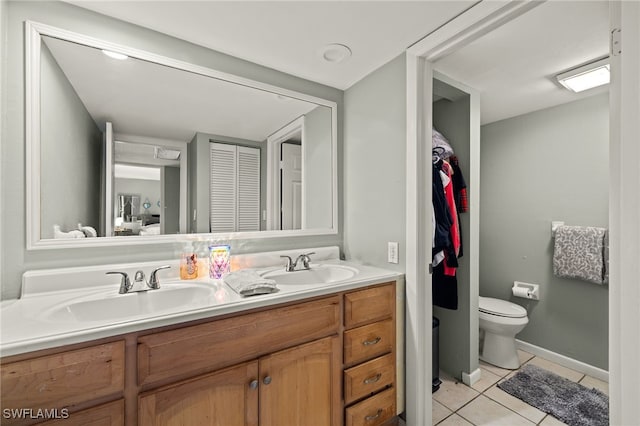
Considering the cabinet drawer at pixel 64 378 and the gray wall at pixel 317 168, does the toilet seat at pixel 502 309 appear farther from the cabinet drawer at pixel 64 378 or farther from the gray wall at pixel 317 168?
the cabinet drawer at pixel 64 378

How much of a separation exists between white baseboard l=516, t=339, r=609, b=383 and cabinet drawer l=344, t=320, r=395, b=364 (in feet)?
5.91

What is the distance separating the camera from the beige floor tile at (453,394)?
1.81 m

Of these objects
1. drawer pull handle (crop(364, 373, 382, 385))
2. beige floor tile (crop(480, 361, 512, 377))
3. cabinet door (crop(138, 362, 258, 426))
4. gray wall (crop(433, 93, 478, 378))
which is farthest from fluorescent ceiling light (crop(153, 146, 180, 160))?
beige floor tile (crop(480, 361, 512, 377))

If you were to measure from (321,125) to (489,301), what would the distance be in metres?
2.12

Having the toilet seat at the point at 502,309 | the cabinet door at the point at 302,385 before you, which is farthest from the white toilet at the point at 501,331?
the cabinet door at the point at 302,385

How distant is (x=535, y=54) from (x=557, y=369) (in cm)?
235

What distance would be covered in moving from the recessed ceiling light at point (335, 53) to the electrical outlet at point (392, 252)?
3.74 feet

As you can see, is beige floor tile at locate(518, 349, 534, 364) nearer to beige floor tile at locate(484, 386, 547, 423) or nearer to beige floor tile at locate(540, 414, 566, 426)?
beige floor tile at locate(484, 386, 547, 423)

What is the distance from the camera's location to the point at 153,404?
903mm

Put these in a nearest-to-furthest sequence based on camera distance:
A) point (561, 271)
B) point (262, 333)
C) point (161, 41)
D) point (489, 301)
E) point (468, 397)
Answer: point (262, 333) → point (161, 41) → point (468, 397) → point (561, 271) → point (489, 301)

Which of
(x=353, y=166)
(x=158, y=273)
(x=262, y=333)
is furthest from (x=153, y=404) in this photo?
(x=353, y=166)

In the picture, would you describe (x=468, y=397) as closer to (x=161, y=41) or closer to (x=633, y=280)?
(x=633, y=280)

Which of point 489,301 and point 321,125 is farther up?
point 321,125

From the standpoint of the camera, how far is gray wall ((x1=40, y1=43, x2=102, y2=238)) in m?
1.19
